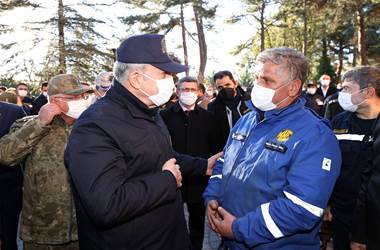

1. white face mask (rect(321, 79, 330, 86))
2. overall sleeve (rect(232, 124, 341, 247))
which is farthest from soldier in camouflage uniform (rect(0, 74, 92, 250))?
white face mask (rect(321, 79, 330, 86))

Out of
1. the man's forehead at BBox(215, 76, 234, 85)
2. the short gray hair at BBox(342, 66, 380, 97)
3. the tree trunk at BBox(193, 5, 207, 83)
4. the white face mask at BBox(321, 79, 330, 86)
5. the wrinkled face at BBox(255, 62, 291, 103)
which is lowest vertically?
the tree trunk at BBox(193, 5, 207, 83)

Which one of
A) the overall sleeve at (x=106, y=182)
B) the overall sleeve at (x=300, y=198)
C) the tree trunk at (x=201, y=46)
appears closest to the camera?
the overall sleeve at (x=106, y=182)

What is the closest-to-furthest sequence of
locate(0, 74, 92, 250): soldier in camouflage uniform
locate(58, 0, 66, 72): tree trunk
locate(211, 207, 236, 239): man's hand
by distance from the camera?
locate(211, 207, 236, 239): man's hand
locate(0, 74, 92, 250): soldier in camouflage uniform
locate(58, 0, 66, 72): tree trunk

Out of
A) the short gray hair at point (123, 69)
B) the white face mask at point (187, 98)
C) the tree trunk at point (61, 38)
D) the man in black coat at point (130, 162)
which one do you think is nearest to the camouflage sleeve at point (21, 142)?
the man in black coat at point (130, 162)

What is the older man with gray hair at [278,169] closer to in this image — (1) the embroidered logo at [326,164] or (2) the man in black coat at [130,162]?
(1) the embroidered logo at [326,164]

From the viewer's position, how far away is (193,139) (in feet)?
17.2

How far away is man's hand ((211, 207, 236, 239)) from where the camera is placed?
103 inches

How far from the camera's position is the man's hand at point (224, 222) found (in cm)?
Result: 262

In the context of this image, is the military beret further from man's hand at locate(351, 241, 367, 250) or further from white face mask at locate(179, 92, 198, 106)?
man's hand at locate(351, 241, 367, 250)

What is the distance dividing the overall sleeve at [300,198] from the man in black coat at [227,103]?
10.3ft

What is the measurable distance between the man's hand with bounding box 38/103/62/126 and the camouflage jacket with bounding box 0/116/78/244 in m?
0.04

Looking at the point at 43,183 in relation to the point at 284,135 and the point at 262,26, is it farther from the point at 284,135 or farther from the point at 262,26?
the point at 262,26

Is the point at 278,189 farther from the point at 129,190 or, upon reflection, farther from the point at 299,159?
the point at 129,190

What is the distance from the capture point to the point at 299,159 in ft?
7.98
